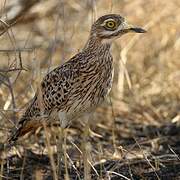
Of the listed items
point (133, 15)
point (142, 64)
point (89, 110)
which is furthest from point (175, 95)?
point (89, 110)

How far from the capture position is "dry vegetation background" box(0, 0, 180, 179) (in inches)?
180

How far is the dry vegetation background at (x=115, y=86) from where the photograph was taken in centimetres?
457

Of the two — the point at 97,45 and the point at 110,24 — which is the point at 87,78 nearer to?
the point at 97,45

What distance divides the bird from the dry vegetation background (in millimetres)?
193

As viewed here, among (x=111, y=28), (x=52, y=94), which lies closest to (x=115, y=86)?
(x=52, y=94)

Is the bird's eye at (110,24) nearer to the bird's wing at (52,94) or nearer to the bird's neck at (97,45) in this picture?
the bird's neck at (97,45)

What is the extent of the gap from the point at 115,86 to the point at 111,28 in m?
2.15

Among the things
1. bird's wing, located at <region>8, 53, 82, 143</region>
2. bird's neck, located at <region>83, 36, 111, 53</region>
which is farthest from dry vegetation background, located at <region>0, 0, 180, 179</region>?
bird's neck, located at <region>83, 36, 111, 53</region>

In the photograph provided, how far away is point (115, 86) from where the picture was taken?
6.69m

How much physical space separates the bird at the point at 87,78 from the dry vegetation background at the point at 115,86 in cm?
19

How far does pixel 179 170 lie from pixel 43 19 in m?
3.60

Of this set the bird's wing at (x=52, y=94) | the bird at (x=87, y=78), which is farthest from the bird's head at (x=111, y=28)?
the bird's wing at (x=52, y=94)

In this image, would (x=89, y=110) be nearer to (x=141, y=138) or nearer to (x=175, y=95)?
(x=141, y=138)

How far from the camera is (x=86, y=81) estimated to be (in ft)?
14.9
